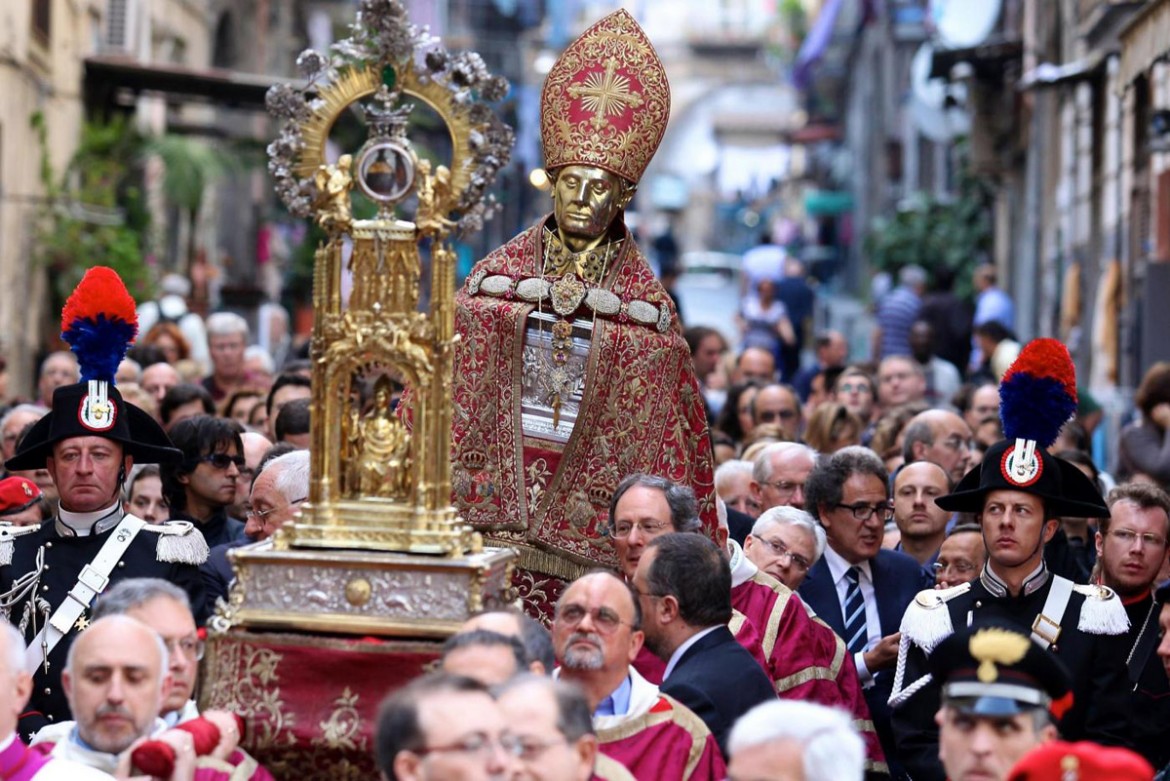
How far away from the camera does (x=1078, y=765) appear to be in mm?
5156

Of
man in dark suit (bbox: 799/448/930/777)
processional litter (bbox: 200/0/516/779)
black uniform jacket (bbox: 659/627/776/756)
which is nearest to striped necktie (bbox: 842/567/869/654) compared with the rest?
man in dark suit (bbox: 799/448/930/777)

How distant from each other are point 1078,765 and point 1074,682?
2.34 meters

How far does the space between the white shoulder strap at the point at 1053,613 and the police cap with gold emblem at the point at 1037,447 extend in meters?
0.25

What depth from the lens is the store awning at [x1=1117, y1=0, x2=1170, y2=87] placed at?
13.3 m

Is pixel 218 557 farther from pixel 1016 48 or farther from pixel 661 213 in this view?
pixel 661 213

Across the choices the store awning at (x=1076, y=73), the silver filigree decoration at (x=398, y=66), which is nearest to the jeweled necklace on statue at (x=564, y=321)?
the silver filigree decoration at (x=398, y=66)

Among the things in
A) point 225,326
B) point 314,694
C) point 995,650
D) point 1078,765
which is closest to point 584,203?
point 314,694

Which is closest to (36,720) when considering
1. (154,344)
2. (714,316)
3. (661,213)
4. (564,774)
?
(564,774)

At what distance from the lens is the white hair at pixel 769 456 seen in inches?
397

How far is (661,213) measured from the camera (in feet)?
243

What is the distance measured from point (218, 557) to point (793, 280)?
14642 millimetres

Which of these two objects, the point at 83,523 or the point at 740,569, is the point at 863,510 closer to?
the point at 740,569

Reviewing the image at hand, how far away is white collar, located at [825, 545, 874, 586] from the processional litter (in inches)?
99.1

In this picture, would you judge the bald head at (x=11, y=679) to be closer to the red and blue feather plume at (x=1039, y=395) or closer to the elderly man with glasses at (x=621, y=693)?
the elderly man with glasses at (x=621, y=693)
